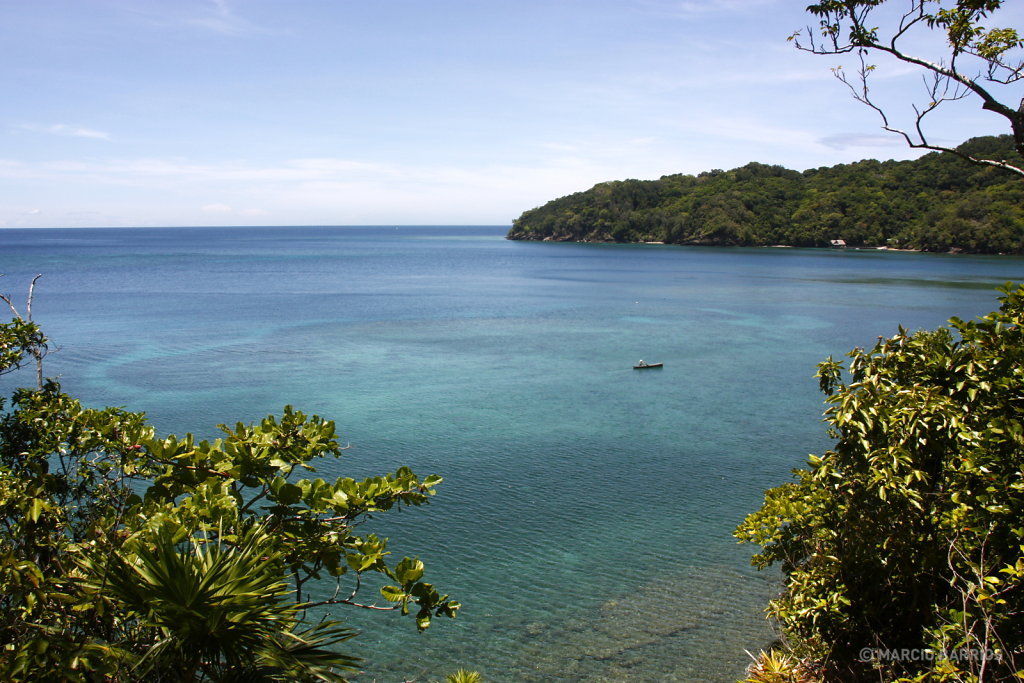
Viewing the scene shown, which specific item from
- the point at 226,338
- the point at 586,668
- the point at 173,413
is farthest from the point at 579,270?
the point at 586,668

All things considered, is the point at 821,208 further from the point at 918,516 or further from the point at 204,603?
the point at 204,603

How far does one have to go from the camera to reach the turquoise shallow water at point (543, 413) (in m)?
10.7

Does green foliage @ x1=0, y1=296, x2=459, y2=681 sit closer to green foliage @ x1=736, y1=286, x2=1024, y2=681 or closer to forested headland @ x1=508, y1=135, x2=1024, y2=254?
green foliage @ x1=736, y1=286, x2=1024, y2=681

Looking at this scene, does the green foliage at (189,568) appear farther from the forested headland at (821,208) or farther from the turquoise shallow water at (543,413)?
the forested headland at (821,208)

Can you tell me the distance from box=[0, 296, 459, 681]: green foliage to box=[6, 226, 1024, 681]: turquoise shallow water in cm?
609

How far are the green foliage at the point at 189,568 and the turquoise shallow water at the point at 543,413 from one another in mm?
6085

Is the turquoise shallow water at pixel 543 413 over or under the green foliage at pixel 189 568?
under

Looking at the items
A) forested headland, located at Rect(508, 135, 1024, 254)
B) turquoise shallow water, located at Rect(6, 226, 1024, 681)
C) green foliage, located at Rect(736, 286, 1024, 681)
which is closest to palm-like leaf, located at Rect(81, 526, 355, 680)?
green foliage, located at Rect(736, 286, 1024, 681)

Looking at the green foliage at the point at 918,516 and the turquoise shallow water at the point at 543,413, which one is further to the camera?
the turquoise shallow water at the point at 543,413

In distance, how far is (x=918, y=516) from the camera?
638 centimetres

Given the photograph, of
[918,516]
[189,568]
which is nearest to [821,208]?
[918,516]

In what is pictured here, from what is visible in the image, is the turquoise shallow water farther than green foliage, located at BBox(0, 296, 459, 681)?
Yes

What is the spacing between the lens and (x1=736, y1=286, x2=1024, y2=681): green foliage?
527 cm

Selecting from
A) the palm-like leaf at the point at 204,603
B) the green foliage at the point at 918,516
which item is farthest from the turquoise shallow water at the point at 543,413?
the palm-like leaf at the point at 204,603
